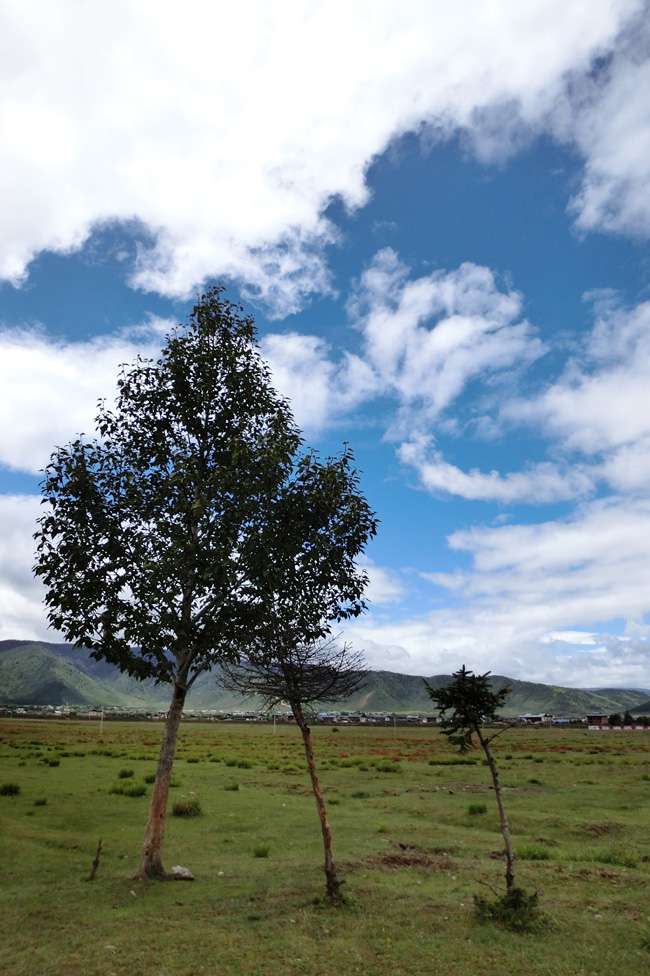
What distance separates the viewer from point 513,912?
44.6 feet

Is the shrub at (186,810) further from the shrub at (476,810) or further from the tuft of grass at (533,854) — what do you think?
the tuft of grass at (533,854)

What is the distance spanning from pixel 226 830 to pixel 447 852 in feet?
34.0

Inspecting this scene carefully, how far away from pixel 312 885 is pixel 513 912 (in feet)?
18.5

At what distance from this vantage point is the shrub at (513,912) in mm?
13398

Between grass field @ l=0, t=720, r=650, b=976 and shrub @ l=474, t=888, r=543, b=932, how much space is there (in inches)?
11.7

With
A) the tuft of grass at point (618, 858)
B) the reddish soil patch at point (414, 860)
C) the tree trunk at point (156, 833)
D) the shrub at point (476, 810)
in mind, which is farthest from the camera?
the shrub at point (476, 810)

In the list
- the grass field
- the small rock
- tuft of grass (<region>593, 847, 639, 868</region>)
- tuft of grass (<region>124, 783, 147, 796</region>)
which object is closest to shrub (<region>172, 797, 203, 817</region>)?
the grass field

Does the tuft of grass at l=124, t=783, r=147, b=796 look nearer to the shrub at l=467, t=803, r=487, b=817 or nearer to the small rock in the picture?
the shrub at l=467, t=803, r=487, b=817

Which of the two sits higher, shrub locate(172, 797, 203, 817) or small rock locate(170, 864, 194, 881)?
small rock locate(170, 864, 194, 881)

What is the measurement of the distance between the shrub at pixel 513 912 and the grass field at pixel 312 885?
0.98ft

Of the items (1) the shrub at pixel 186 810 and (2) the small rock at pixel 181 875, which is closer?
(2) the small rock at pixel 181 875

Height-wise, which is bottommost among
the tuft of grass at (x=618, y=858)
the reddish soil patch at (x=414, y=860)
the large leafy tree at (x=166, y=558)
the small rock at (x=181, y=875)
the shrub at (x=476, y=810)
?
the shrub at (x=476, y=810)

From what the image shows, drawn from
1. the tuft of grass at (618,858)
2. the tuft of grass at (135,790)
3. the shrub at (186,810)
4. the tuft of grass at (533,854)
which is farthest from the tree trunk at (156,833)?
the tuft of grass at (135,790)

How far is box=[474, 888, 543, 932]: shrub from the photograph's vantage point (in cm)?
1340
